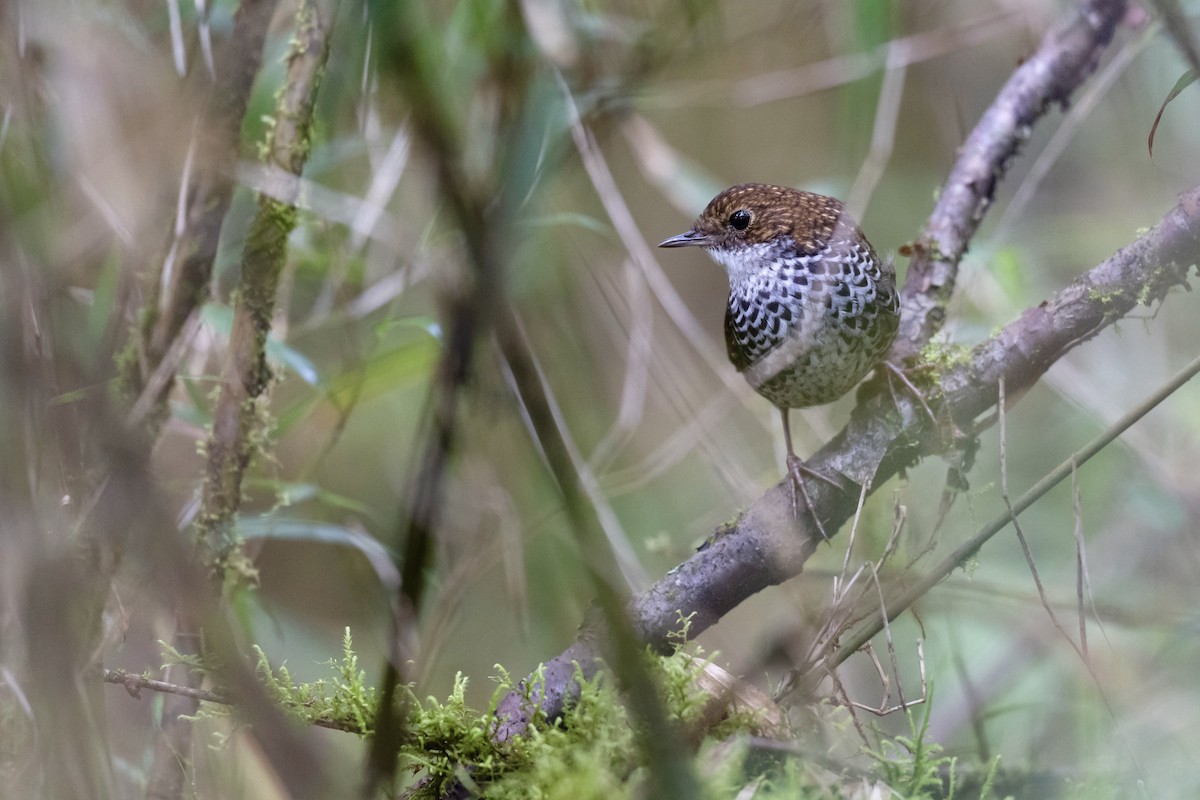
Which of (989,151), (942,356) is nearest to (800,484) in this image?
(942,356)

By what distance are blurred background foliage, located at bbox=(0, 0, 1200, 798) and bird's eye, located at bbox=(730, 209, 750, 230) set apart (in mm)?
360

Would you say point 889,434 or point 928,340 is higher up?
point 928,340

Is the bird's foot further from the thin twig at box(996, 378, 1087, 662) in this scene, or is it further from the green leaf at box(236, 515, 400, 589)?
the green leaf at box(236, 515, 400, 589)

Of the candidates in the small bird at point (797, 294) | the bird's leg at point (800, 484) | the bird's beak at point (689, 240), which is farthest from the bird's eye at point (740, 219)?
the bird's leg at point (800, 484)

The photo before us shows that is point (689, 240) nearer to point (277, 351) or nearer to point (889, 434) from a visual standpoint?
point (889, 434)

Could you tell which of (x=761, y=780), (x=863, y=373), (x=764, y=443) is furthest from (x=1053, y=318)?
(x=764, y=443)

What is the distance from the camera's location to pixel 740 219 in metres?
3.29

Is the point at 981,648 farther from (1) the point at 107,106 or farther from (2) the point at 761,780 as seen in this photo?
(1) the point at 107,106

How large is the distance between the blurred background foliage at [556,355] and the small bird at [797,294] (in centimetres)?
29

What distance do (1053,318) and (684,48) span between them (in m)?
2.19

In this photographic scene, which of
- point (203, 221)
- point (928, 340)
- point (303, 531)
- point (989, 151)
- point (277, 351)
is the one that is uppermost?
point (989, 151)

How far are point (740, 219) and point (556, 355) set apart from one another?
1090 millimetres

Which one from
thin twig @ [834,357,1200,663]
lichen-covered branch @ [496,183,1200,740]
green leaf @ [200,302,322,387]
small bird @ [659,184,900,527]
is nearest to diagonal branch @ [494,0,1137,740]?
lichen-covered branch @ [496,183,1200,740]

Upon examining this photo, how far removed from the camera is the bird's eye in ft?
10.7
